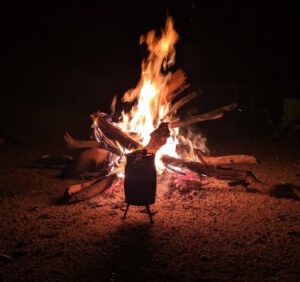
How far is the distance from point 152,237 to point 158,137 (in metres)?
2.03

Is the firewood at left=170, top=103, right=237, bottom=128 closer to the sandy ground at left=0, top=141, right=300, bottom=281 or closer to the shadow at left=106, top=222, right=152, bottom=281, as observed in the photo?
the sandy ground at left=0, top=141, right=300, bottom=281

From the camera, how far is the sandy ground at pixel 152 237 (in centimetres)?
399

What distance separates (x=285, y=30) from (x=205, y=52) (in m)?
2.87

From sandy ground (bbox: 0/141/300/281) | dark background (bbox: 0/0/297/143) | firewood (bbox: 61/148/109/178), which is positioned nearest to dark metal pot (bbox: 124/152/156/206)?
sandy ground (bbox: 0/141/300/281)

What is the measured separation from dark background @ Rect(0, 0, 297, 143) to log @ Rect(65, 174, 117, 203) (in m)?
5.95

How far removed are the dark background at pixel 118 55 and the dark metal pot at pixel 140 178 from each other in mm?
7102

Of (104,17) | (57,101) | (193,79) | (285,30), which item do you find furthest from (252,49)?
(57,101)

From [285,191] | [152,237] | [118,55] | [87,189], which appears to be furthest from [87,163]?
[118,55]

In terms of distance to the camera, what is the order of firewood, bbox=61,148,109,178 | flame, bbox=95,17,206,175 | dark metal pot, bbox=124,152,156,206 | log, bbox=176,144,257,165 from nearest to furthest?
dark metal pot, bbox=124,152,156,206, flame, bbox=95,17,206,175, firewood, bbox=61,148,109,178, log, bbox=176,144,257,165

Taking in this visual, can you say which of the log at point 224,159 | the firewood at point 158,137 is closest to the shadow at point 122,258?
the firewood at point 158,137

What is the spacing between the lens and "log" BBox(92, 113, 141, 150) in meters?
6.72

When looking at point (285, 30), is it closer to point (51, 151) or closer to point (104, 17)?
point (104, 17)

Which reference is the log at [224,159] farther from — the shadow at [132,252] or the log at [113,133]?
the shadow at [132,252]

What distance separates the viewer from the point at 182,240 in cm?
473
